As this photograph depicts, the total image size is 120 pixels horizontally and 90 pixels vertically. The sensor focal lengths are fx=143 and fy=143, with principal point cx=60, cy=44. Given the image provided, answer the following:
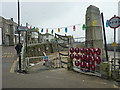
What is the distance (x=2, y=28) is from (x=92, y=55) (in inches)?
1293

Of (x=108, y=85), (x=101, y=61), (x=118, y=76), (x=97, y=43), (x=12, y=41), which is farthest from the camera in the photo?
(x=12, y=41)

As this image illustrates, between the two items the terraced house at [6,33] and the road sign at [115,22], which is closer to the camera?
the road sign at [115,22]

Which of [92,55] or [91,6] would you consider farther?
[91,6]

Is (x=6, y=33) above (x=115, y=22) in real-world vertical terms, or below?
above

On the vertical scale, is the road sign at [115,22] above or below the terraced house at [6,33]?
below

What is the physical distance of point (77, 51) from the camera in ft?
30.6

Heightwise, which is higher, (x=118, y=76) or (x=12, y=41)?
(x=12, y=41)

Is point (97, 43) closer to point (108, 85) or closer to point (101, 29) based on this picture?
point (101, 29)

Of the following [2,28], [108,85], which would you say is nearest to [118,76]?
[108,85]

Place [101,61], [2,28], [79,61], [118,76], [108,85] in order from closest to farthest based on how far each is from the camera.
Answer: [108,85] < [118,76] < [101,61] < [79,61] < [2,28]

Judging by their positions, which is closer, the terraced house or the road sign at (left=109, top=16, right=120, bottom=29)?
the road sign at (left=109, top=16, right=120, bottom=29)

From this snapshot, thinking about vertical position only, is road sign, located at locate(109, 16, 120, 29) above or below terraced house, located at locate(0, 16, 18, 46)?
below

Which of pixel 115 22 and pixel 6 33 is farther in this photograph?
pixel 6 33

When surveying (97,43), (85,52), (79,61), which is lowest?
(79,61)
